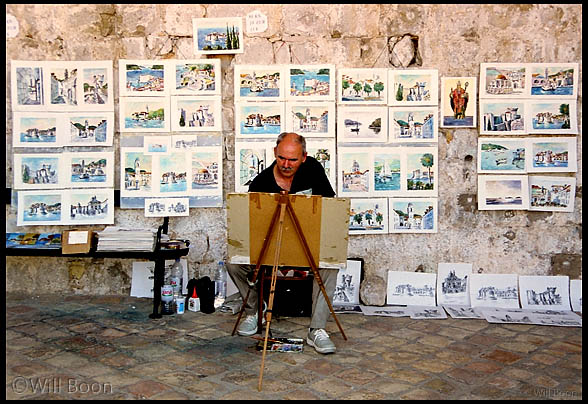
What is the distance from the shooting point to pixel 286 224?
3893mm

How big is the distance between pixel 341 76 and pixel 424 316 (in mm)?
2105

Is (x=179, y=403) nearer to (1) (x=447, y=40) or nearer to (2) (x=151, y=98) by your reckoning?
(2) (x=151, y=98)

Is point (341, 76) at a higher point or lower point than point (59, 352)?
higher

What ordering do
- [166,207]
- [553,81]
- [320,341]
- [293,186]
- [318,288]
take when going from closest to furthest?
[320,341] → [318,288] → [293,186] → [553,81] → [166,207]

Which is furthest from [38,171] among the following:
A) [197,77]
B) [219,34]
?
[219,34]

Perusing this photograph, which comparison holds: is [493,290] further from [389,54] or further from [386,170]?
[389,54]

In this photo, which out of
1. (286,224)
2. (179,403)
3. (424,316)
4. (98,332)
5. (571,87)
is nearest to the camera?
(179,403)

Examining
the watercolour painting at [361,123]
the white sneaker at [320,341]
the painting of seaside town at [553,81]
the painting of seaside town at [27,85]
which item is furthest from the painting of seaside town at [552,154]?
the painting of seaside town at [27,85]

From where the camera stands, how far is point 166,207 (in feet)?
17.3

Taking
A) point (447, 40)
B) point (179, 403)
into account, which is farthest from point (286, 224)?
point (447, 40)

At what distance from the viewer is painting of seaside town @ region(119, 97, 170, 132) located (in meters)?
5.24

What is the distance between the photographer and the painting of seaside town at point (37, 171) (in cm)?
527

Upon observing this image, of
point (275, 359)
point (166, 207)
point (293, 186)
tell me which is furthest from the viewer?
point (166, 207)

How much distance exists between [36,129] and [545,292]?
4600mm
